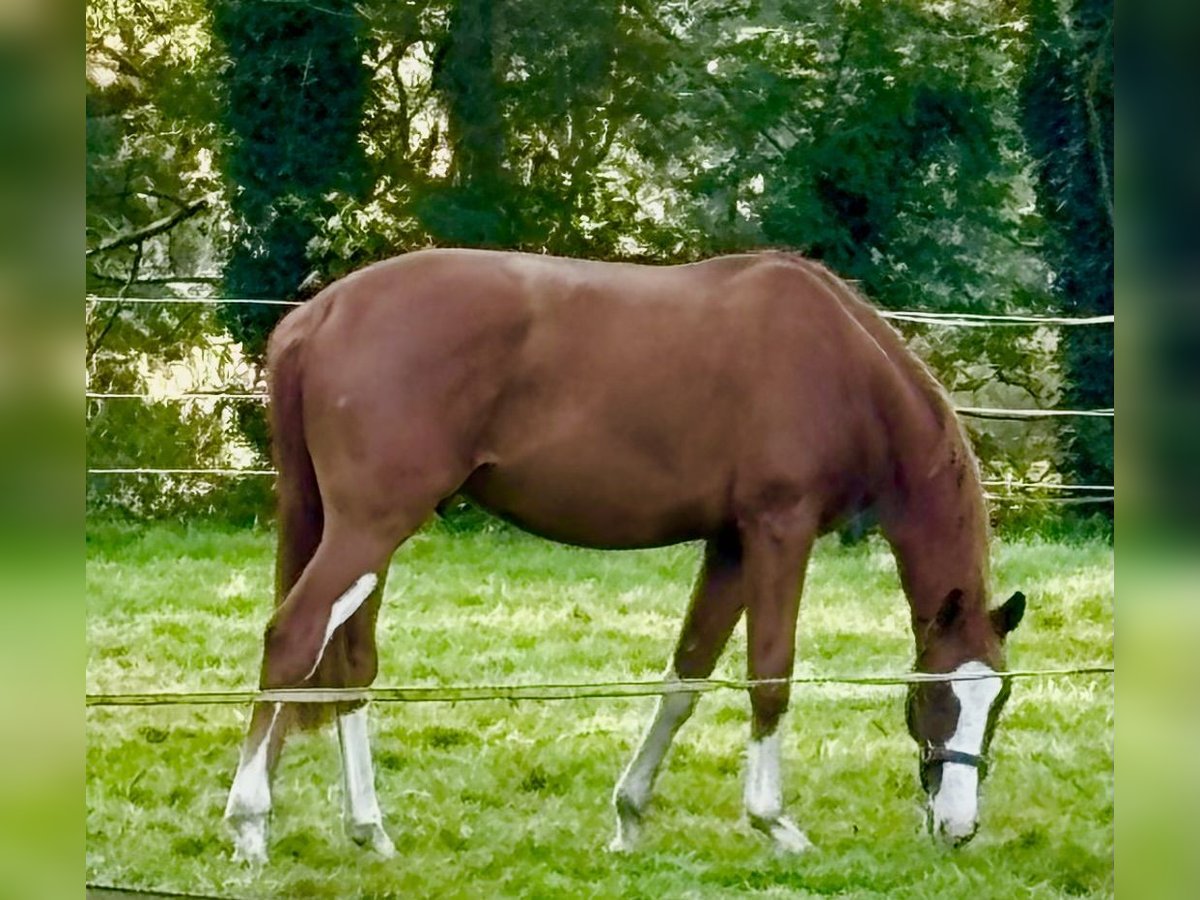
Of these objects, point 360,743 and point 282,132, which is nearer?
point 360,743

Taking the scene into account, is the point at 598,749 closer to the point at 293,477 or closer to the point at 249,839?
the point at 249,839

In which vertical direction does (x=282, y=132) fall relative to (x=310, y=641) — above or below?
above

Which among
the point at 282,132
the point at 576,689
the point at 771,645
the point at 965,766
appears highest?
the point at 282,132

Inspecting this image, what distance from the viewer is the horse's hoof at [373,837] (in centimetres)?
334

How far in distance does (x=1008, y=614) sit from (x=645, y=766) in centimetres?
96

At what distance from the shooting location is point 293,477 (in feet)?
10.9

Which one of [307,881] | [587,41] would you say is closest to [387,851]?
[307,881]

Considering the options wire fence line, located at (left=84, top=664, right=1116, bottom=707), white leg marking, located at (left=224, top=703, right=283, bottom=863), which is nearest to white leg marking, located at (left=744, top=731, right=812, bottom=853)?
wire fence line, located at (left=84, top=664, right=1116, bottom=707)

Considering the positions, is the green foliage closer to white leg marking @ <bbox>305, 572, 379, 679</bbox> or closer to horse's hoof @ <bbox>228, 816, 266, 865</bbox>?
white leg marking @ <bbox>305, 572, 379, 679</bbox>

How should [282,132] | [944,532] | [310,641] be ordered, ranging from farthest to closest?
[282,132] → [944,532] → [310,641]

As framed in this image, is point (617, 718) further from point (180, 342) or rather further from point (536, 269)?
point (180, 342)

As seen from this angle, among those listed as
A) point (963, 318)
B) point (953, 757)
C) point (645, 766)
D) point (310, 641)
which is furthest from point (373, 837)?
point (963, 318)

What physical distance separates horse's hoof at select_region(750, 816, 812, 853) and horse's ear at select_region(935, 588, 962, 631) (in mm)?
612

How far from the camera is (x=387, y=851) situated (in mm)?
3354
